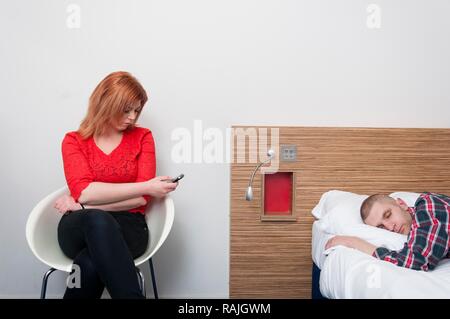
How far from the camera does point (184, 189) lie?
2020 millimetres

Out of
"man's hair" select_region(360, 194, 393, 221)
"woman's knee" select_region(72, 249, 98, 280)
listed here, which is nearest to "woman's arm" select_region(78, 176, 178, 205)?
"woman's knee" select_region(72, 249, 98, 280)

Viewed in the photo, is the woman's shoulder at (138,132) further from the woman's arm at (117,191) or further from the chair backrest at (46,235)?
the chair backrest at (46,235)

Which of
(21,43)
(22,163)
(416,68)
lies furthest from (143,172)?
(416,68)

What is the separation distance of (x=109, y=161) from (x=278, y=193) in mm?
750

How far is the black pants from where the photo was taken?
1.31 metres

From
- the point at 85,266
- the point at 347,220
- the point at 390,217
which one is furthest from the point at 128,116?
the point at 390,217

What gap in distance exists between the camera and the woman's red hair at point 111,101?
1.61 m

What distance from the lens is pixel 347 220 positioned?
1627 mm

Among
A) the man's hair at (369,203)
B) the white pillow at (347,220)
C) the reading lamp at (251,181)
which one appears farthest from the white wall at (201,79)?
the man's hair at (369,203)

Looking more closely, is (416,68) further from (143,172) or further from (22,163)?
(22,163)

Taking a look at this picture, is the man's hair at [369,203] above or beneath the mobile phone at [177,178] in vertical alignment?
beneath
